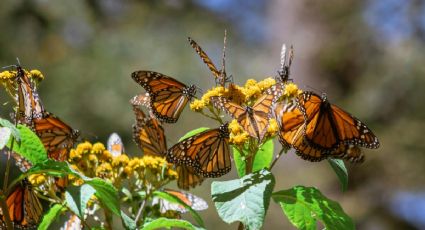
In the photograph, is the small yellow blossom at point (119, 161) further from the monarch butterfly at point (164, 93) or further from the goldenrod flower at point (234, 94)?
the goldenrod flower at point (234, 94)

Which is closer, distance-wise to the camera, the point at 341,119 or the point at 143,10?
the point at 341,119

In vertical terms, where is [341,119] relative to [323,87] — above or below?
below

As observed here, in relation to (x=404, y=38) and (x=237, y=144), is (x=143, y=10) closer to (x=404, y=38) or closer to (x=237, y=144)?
(x=404, y=38)

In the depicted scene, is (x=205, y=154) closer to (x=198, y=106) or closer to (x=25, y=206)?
(x=198, y=106)

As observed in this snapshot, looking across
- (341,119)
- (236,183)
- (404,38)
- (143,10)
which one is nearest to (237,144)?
(236,183)

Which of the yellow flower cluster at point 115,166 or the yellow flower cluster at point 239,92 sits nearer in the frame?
the yellow flower cluster at point 239,92

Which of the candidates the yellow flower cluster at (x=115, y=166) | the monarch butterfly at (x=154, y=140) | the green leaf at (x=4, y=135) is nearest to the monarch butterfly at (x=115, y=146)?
the monarch butterfly at (x=154, y=140)

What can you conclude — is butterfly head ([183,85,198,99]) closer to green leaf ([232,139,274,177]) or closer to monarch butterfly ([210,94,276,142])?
green leaf ([232,139,274,177])
